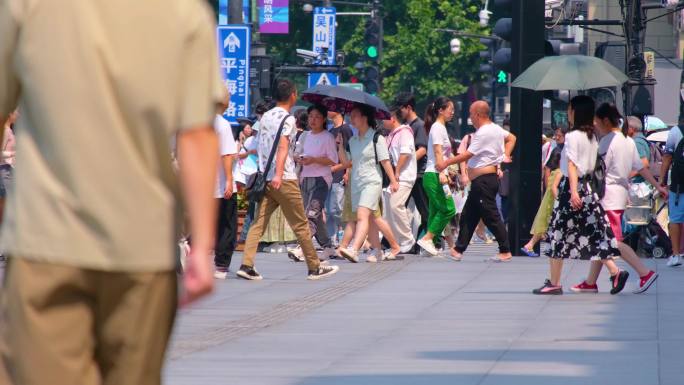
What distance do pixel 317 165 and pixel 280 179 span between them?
3.23m

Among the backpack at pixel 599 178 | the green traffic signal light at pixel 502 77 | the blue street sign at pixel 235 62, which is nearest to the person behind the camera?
the backpack at pixel 599 178

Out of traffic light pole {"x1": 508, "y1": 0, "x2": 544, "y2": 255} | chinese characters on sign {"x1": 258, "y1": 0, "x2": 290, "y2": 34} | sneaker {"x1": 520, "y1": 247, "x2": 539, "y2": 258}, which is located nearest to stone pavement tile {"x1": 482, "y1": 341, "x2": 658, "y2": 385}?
sneaker {"x1": 520, "y1": 247, "x2": 539, "y2": 258}

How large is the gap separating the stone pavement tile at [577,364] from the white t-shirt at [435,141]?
330 inches

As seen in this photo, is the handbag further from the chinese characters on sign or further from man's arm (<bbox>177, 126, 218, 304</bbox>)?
the chinese characters on sign

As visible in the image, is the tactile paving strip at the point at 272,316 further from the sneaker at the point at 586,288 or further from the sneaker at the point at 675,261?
the sneaker at the point at 675,261

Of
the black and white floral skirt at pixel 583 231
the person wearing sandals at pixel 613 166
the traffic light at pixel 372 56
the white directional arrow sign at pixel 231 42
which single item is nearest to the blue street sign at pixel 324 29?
the traffic light at pixel 372 56

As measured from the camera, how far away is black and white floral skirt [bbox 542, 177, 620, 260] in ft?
43.0

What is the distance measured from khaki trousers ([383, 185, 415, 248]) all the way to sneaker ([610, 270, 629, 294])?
4842mm

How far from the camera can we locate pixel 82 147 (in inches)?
147

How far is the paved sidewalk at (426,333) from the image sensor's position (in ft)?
27.4

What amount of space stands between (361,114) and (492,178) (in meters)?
1.62

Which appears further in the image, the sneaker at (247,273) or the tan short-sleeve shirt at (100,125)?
the sneaker at (247,273)

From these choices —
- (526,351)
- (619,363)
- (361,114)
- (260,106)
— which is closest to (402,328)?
(526,351)

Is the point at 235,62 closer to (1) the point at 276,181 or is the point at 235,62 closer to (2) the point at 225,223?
(2) the point at 225,223
